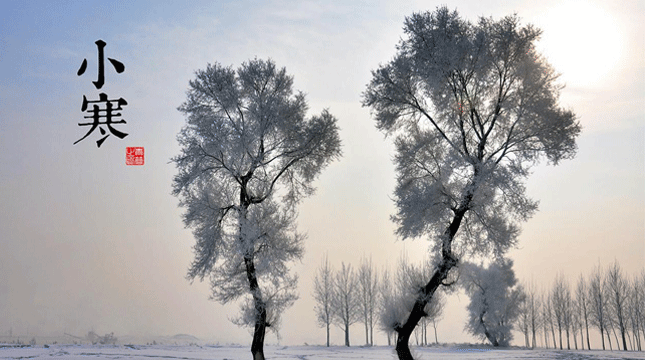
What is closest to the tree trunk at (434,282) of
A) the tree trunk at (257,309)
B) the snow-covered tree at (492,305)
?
the tree trunk at (257,309)

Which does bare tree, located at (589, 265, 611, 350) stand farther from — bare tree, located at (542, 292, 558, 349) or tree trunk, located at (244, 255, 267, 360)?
tree trunk, located at (244, 255, 267, 360)

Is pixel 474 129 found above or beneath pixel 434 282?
above

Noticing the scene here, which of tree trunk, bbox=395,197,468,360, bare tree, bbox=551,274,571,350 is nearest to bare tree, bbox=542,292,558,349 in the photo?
bare tree, bbox=551,274,571,350

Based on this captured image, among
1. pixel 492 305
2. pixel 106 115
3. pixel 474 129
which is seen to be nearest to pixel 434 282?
pixel 474 129

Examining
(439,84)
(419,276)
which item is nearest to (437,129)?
(439,84)

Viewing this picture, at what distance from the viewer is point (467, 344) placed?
4488 cm

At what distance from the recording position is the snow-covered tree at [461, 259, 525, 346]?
46.6 metres

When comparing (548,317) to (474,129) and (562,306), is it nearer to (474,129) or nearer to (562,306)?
(562,306)

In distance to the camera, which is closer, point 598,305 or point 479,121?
point 479,121

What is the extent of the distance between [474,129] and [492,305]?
33.2 metres

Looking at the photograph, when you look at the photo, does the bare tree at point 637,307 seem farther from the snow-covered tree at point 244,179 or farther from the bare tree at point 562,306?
the snow-covered tree at point 244,179

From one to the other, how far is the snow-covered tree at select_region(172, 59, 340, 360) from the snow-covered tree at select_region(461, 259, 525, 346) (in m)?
31.2

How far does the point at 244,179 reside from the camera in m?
19.0

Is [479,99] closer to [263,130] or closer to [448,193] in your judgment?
[448,193]
